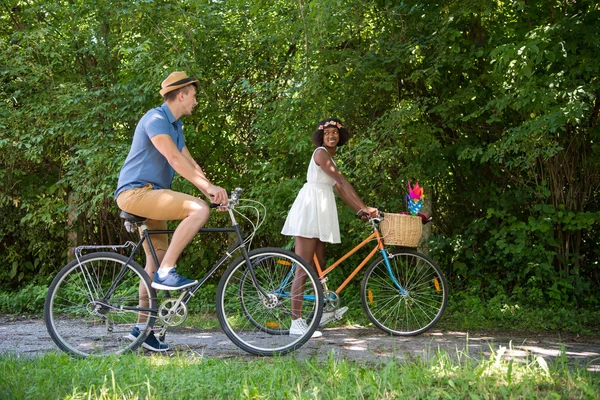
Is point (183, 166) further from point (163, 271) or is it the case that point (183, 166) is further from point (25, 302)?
point (25, 302)

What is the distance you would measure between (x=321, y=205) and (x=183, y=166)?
1595 millimetres

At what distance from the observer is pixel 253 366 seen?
181 inches

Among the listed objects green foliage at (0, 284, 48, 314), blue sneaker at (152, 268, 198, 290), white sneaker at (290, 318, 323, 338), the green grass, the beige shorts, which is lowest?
green foliage at (0, 284, 48, 314)

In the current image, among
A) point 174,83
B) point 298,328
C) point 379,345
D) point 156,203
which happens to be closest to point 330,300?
point 379,345

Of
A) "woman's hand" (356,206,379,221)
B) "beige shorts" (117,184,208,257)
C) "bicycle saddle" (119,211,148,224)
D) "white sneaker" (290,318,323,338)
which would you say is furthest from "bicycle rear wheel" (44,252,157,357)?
"woman's hand" (356,206,379,221)

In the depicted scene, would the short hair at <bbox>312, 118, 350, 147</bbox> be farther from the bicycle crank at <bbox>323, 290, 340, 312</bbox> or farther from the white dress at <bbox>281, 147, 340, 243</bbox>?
the bicycle crank at <bbox>323, 290, 340, 312</bbox>

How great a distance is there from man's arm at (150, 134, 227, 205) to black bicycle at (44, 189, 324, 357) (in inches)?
5.8

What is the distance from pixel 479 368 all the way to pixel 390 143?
13.9 ft

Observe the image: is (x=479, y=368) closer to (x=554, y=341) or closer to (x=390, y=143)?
(x=554, y=341)

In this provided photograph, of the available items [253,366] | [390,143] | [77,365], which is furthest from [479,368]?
[390,143]

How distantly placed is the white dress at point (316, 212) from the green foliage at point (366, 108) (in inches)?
52.9

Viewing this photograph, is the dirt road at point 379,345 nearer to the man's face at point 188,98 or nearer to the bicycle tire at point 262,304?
the bicycle tire at point 262,304

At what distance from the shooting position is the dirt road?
521cm

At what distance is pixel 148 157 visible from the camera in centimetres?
517
